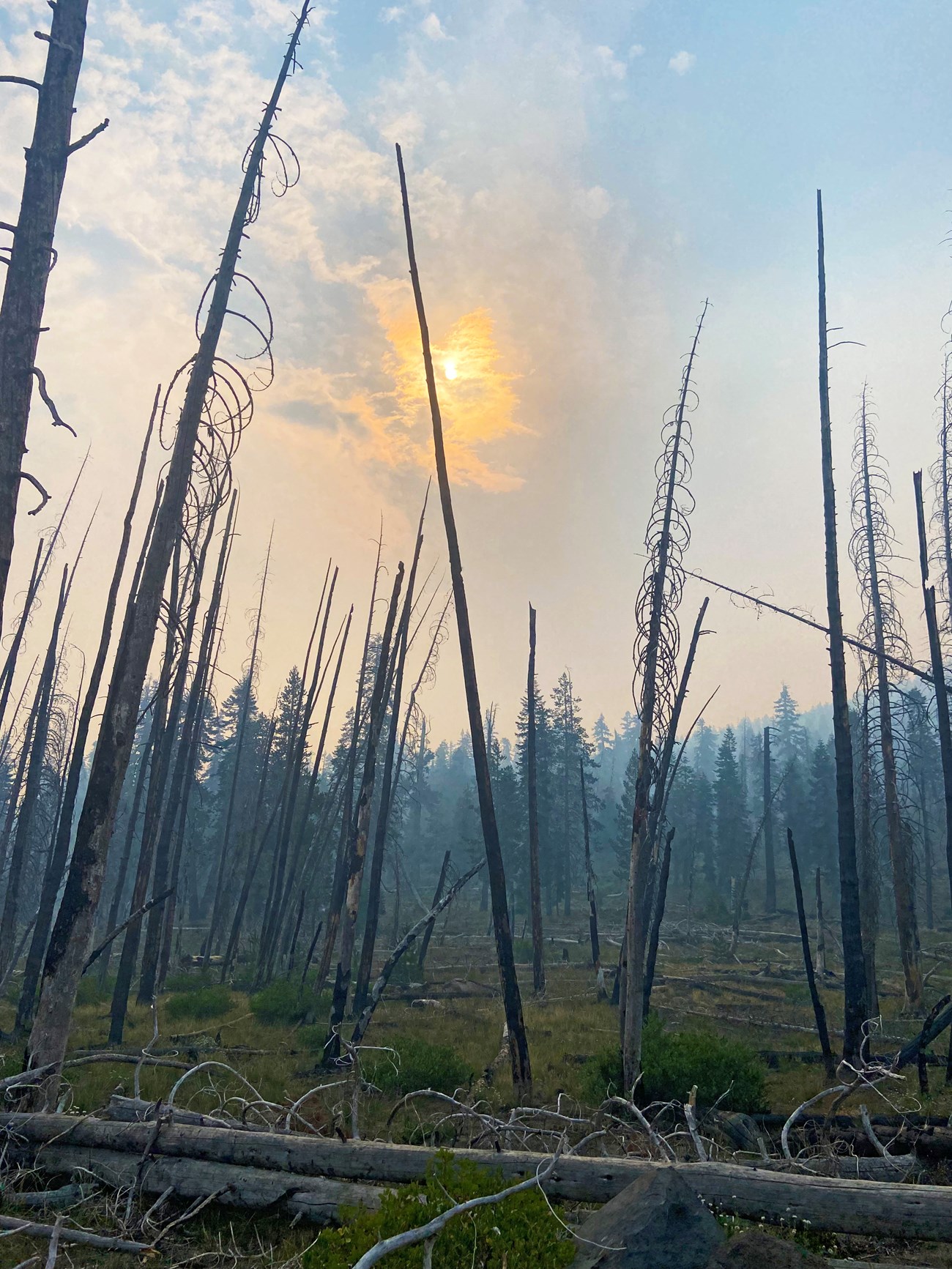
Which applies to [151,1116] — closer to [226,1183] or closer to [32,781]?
[226,1183]

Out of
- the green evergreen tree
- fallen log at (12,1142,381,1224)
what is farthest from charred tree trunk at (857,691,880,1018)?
the green evergreen tree

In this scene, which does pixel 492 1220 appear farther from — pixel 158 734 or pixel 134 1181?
pixel 158 734

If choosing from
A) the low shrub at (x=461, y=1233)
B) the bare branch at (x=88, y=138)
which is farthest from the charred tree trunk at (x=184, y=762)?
the low shrub at (x=461, y=1233)

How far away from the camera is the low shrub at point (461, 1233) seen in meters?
3.77

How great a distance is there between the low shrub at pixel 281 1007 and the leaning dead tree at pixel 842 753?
1092 centimetres

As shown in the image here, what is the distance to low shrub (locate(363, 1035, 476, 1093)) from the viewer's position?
9.56 m

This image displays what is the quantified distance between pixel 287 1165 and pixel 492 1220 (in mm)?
1900

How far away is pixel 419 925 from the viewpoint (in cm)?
1006

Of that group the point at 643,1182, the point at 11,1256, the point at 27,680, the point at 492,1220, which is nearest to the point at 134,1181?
the point at 11,1256

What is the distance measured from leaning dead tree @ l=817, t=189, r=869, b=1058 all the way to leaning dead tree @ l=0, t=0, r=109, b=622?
1064cm

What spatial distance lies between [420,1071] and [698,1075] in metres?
3.61

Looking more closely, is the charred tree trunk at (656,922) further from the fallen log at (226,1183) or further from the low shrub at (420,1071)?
the fallen log at (226,1183)

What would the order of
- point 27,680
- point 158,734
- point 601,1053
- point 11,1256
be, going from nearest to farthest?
point 11,1256
point 601,1053
point 158,734
point 27,680

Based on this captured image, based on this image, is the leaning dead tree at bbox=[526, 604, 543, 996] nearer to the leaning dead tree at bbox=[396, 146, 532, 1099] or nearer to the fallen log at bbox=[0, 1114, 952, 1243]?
the leaning dead tree at bbox=[396, 146, 532, 1099]
